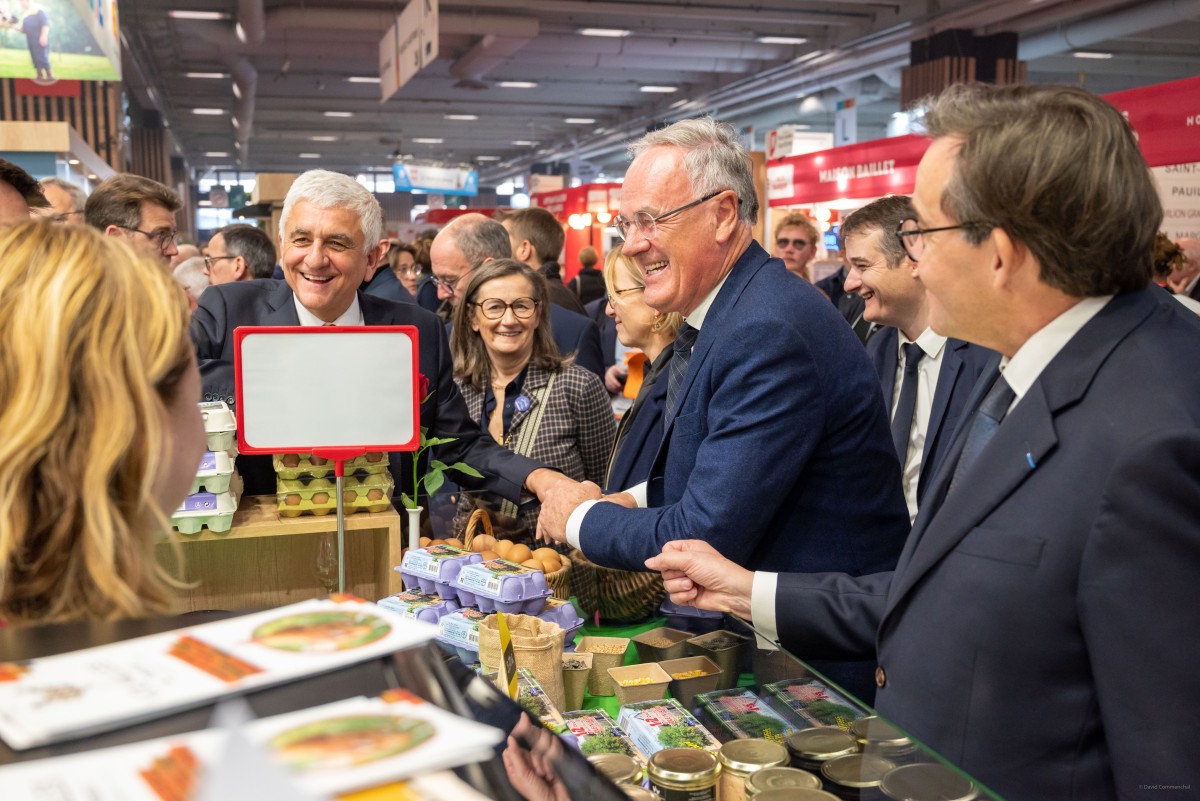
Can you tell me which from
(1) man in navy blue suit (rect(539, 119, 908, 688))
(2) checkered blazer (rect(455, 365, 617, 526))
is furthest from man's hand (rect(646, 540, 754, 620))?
(2) checkered blazer (rect(455, 365, 617, 526))

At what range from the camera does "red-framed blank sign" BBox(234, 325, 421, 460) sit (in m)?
2.12

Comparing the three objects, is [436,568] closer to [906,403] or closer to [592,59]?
[906,403]

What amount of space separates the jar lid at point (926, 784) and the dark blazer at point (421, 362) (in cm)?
169

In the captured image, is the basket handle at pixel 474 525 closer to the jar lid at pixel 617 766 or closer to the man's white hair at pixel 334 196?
the man's white hair at pixel 334 196

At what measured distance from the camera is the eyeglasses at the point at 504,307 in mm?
4164

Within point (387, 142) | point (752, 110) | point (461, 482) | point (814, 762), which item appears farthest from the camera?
point (387, 142)

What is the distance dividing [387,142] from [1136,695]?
28.6m

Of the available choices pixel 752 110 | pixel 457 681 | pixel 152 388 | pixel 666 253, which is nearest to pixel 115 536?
pixel 152 388

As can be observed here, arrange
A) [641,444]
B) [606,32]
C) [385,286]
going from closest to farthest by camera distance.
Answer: [641,444] < [385,286] < [606,32]

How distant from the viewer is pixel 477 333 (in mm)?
4297

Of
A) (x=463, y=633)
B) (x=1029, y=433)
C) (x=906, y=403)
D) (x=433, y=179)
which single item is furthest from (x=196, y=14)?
(x=1029, y=433)

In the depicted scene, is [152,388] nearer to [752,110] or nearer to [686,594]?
[686,594]

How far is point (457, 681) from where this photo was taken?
96cm

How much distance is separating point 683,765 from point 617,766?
0.08 m
